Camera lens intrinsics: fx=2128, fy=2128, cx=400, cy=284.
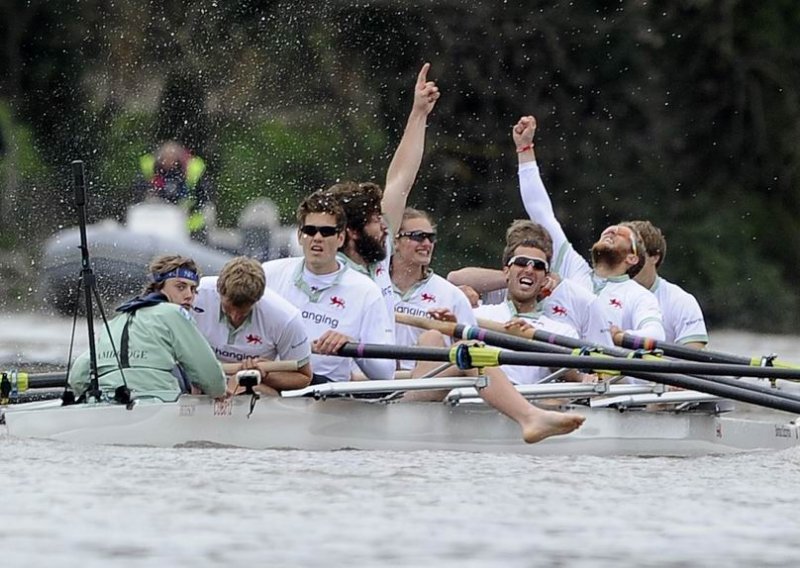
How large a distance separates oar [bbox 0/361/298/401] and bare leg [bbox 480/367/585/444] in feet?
2.37

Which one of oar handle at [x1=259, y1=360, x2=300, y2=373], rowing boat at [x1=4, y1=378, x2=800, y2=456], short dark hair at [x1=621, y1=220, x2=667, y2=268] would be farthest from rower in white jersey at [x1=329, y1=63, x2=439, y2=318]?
short dark hair at [x1=621, y1=220, x2=667, y2=268]

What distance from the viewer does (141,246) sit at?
44.8 feet

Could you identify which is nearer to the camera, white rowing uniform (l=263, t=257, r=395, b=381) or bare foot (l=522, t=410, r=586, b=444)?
bare foot (l=522, t=410, r=586, b=444)

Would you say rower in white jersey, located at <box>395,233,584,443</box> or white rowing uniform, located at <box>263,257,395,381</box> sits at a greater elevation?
white rowing uniform, located at <box>263,257,395,381</box>

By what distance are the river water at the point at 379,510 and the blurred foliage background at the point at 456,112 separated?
25.9 feet

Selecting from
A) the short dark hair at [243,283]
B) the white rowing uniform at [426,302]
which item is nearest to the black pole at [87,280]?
the short dark hair at [243,283]

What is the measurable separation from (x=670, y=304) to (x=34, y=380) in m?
3.15

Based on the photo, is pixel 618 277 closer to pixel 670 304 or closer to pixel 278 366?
pixel 670 304

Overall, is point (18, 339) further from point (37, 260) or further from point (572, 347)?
point (572, 347)

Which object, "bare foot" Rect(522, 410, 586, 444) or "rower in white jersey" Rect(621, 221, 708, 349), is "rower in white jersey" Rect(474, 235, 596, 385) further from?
"rower in white jersey" Rect(621, 221, 708, 349)

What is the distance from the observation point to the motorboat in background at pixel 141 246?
13461mm

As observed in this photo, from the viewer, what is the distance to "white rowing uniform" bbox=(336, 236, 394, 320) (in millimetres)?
8172

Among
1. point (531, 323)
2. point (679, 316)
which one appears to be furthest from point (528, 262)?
point (679, 316)

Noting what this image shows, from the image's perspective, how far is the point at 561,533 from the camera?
561 cm
